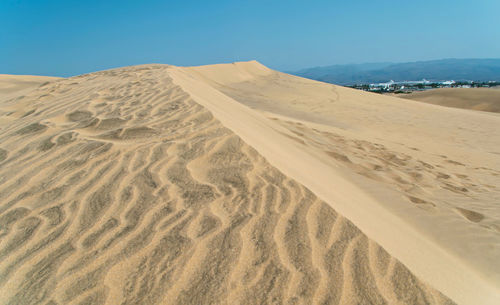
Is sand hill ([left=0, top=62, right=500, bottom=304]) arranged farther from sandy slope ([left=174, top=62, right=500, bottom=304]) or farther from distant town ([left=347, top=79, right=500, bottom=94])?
distant town ([left=347, top=79, right=500, bottom=94])

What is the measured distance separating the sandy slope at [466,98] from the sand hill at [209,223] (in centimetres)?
2591

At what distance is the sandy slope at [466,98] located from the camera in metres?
24.6

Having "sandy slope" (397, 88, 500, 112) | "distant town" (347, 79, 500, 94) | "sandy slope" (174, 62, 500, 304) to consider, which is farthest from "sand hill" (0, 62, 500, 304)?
"distant town" (347, 79, 500, 94)

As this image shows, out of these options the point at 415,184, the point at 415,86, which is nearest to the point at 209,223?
the point at 415,184

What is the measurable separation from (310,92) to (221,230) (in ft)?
54.1

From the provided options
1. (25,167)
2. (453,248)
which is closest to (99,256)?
(25,167)

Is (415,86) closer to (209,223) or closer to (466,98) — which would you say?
(466,98)

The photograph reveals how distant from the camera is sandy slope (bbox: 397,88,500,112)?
80.6 feet

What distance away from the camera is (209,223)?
1.96 m

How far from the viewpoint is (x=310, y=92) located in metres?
17.5

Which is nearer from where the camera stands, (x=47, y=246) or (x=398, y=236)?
(x=47, y=246)

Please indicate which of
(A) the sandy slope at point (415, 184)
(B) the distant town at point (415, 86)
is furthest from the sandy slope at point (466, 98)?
(A) the sandy slope at point (415, 184)

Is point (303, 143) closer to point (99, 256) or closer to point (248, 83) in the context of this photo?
point (99, 256)

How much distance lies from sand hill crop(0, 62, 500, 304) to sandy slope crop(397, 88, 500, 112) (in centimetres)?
2591
